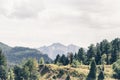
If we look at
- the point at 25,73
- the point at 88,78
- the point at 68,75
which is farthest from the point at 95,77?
the point at 25,73

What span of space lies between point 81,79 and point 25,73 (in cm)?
3654

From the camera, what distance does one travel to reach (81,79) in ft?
655

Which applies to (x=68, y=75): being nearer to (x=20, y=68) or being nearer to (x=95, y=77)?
(x=95, y=77)

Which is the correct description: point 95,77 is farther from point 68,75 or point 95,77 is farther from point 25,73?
point 25,73

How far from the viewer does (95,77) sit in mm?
197875

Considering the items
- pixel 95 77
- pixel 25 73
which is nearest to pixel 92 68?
pixel 95 77

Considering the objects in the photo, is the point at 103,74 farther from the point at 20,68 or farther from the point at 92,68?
the point at 20,68

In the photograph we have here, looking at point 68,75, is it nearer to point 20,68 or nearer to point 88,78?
point 88,78

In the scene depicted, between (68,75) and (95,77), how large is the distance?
17470mm

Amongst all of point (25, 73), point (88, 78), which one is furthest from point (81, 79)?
point (25, 73)

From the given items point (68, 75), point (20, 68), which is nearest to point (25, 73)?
point (20, 68)

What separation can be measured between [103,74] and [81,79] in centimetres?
1455

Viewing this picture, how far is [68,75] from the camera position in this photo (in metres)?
197

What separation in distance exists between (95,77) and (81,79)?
30.1ft
